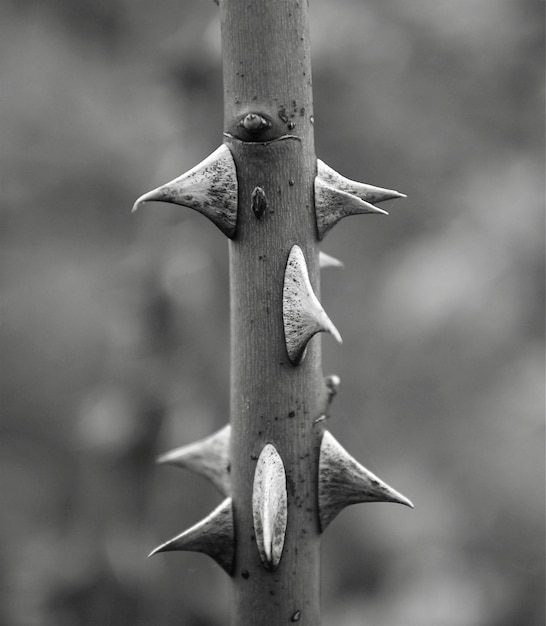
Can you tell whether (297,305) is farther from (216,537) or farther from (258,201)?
(216,537)

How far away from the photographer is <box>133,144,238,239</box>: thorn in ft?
1.65

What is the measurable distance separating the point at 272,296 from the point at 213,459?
0.18m

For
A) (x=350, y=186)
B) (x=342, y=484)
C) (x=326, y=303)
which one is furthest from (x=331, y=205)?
(x=326, y=303)

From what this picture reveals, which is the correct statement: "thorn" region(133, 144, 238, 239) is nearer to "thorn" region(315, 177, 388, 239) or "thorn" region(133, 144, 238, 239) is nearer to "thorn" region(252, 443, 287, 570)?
"thorn" region(315, 177, 388, 239)

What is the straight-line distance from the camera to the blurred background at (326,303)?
66.1 inches

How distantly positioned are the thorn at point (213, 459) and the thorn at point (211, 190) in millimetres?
187

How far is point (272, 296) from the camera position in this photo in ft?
1.75

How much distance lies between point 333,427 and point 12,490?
893mm

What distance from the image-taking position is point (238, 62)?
0.53 meters

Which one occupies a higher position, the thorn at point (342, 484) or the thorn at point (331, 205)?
the thorn at point (331, 205)

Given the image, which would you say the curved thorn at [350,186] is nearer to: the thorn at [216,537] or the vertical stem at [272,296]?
the vertical stem at [272,296]

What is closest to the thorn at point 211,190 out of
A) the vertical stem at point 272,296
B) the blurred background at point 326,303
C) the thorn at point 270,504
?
the vertical stem at point 272,296

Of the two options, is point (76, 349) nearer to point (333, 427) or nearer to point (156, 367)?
point (156, 367)

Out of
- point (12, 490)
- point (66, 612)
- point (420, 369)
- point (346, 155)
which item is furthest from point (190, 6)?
point (66, 612)
